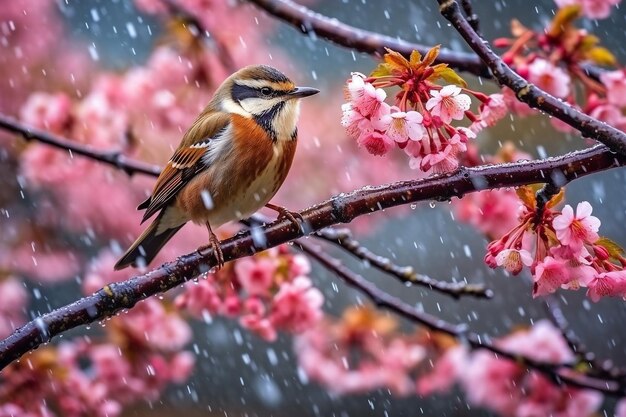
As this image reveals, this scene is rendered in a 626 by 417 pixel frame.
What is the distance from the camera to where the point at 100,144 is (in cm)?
397

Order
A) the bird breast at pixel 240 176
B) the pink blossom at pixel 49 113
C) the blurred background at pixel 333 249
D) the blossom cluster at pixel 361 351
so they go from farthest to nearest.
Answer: the blurred background at pixel 333 249
the pink blossom at pixel 49 113
the blossom cluster at pixel 361 351
the bird breast at pixel 240 176

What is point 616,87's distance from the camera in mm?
2168

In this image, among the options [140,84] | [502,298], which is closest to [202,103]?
[140,84]

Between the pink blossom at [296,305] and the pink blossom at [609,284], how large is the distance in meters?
1.39

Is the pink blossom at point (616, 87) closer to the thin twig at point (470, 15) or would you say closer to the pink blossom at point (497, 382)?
the thin twig at point (470, 15)

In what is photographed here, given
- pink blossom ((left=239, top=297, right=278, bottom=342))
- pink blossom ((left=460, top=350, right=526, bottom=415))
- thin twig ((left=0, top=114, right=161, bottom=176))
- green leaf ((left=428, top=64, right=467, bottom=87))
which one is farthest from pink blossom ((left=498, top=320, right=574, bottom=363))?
green leaf ((left=428, top=64, right=467, bottom=87))

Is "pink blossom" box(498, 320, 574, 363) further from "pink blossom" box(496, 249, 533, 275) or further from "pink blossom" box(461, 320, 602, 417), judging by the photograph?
"pink blossom" box(496, 249, 533, 275)

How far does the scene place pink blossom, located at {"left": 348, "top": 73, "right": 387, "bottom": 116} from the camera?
142 cm

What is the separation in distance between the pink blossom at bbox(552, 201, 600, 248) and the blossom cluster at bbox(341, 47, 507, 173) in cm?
23

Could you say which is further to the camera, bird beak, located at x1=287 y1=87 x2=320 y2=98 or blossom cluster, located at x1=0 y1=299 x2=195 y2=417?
blossom cluster, located at x1=0 y1=299 x2=195 y2=417

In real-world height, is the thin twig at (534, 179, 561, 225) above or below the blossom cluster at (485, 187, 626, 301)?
above

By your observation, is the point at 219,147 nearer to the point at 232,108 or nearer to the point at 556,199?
the point at 232,108

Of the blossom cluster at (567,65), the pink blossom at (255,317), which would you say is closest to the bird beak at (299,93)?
the blossom cluster at (567,65)

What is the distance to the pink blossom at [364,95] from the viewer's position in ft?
4.65
